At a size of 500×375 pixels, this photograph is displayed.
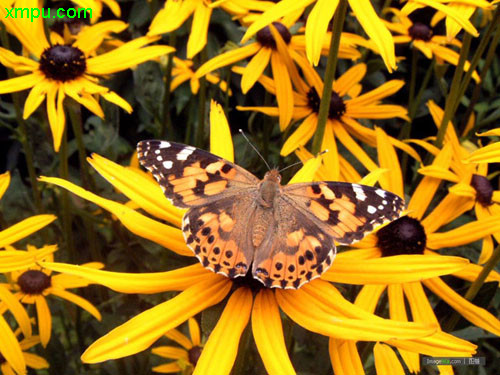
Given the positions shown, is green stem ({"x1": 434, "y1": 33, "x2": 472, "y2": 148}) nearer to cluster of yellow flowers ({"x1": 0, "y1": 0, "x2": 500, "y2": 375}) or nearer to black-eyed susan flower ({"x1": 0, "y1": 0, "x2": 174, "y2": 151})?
cluster of yellow flowers ({"x1": 0, "y1": 0, "x2": 500, "y2": 375})

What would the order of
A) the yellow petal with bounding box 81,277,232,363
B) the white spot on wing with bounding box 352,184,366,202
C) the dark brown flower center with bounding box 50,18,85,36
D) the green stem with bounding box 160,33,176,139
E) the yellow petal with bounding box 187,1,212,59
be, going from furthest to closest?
the dark brown flower center with bounding box 50,18,85,36 → the green stem with bounding box 160,33,176,139 → the yellow petal with bounding box 187,1,212,59 → the white spot on wing with bounding box 352,184,366,202 → the yellow petal with bounding box 81,277,232,363

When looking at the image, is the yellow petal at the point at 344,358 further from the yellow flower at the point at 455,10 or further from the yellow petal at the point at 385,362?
the yellow flower at the point at 455,10

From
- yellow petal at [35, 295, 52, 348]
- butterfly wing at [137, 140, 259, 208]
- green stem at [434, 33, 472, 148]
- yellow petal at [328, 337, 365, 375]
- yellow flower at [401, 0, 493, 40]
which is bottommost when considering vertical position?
yellow petal at [35, 295, 52, 348]

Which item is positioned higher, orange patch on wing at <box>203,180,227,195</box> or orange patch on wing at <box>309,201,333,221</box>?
orange patch on wing at <box>203,180,227,195</box>

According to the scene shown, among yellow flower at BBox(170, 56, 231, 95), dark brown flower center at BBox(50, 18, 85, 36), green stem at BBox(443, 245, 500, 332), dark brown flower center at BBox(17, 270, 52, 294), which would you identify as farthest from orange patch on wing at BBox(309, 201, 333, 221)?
dark brown flower center at BBox(50, 18, 85, 36)

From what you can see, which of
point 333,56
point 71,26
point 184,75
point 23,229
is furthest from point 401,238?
point 71,26

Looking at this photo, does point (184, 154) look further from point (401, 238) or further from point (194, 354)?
point (194, 354)
